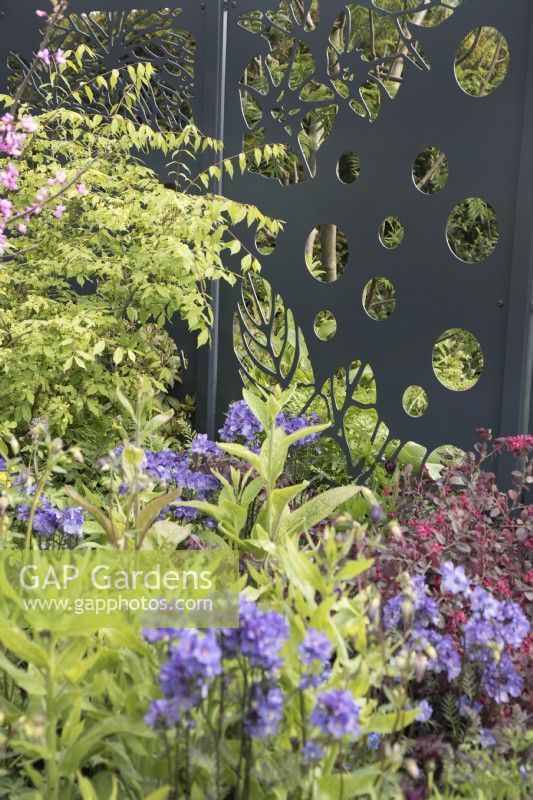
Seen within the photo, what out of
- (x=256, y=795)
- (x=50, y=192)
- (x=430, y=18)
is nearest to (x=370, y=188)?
(x=50, y=192)

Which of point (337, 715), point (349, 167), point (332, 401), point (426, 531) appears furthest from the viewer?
point (349, 167)

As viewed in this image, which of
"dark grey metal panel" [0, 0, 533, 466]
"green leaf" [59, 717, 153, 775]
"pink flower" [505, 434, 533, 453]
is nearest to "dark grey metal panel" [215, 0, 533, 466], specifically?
"dark grey metal panel" [0, 0, 533, 466]

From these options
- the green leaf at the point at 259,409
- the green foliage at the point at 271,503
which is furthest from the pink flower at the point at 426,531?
the green leaf at the point at 259,409

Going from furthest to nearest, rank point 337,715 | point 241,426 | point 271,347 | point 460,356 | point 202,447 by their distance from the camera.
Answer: point 460,356 < point 271,347 < point 241,426 < point 202,447 < point 337,715

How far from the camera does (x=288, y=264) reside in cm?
367

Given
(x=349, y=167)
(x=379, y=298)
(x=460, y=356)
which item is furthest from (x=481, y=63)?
(x=460, y=356)

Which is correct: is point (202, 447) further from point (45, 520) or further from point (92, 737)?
point (92, 737)

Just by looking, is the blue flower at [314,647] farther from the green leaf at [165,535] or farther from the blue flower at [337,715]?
the green leaf at [165,535]

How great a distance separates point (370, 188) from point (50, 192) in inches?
50.5

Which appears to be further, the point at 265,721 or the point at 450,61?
the point at 450,61

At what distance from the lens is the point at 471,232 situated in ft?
19.1

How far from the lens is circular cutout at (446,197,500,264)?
5555mm

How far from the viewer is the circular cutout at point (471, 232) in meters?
5.55

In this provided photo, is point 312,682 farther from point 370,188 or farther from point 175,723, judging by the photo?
point 370,188
